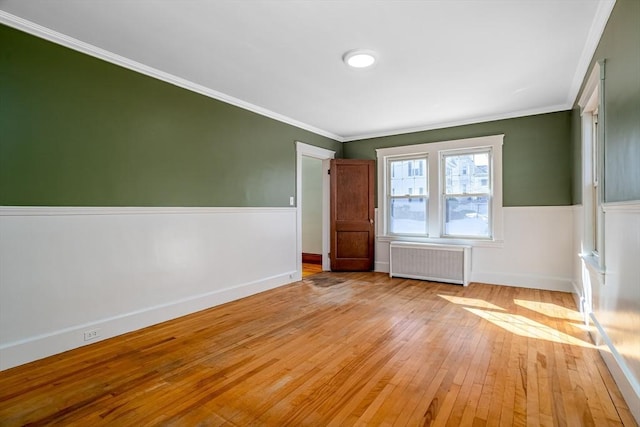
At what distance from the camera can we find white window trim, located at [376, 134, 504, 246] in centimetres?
482

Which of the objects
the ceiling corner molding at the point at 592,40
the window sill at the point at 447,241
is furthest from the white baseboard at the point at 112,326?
the ceiling corner molding at the point at 592,40

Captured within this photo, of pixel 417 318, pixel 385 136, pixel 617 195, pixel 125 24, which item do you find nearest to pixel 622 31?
pixel 617 195

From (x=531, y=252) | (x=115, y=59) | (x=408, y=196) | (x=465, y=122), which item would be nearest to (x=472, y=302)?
(x=531, y=252)

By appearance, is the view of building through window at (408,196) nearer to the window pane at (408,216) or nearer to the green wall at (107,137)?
the window pane at (408,216)

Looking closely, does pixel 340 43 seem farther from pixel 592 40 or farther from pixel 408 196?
pixel 408 196

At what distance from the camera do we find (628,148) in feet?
5.95

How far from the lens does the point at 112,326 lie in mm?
2871

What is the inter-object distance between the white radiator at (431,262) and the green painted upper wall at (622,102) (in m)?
2.65

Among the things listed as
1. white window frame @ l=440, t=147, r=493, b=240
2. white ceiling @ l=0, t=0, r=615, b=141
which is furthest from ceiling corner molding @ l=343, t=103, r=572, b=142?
white window frame @ l=440, t=147, r=493, b=240

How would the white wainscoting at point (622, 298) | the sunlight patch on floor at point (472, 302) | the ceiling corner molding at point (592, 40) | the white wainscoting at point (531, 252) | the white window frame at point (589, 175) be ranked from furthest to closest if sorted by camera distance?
1. the white wainscoting at point (531, 252)
2. the sunlight patch on floor at point (472, 302)
3. the white window frame at point (589, 175)
4. the ceiling corner molding at point (592, 40)
5. the white wainscoting at point (622, 298)

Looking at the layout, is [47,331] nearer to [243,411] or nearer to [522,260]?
[243,411]

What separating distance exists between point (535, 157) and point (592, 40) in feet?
7.23

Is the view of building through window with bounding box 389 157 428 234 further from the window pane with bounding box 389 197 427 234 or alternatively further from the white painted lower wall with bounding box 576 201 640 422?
the white painted lower wall with bounding box 576 201 640 422

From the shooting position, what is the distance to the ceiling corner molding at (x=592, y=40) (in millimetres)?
2201
